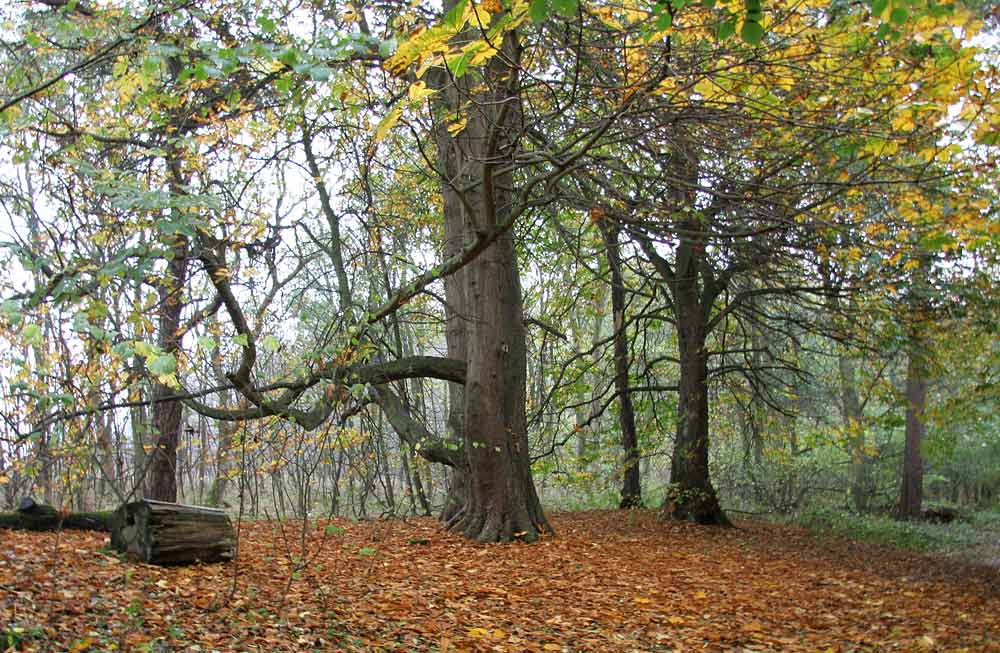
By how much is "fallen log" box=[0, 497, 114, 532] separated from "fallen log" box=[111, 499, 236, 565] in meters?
1.20

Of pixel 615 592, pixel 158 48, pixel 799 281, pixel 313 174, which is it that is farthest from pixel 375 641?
pixel 799 281

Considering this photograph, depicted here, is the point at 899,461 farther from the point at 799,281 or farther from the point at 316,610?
the point at 316,610

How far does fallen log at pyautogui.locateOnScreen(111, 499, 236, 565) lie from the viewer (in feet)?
17.4

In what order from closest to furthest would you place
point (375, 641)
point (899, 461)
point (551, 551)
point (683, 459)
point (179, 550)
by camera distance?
point (375, 641) < point (179, 550) < point (551, 551) < point (683, 459) < point (899, 461)

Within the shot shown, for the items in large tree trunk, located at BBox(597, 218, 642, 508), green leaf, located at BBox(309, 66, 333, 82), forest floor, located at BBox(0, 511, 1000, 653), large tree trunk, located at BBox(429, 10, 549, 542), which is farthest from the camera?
large tree trunk, located at BBox(597, 218, 642, 508)

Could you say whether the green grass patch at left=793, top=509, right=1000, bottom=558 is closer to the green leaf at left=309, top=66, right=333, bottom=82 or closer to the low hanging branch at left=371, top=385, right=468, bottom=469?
the low hanging branch at left=371, top=385, right=468, bottom=469

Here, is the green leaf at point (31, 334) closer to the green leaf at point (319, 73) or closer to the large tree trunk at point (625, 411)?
the green leaf at point (319, 73)

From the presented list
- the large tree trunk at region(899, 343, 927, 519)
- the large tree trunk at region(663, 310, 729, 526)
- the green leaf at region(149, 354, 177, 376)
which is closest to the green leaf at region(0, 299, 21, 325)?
the green leaf at region(149, 354, 177, 376)

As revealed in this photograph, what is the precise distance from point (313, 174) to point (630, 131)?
5.85m

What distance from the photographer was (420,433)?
8.69m

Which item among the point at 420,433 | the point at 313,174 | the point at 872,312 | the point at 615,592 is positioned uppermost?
the point at 313,174

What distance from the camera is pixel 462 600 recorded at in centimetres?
562

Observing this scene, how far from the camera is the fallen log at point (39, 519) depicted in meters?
6.62

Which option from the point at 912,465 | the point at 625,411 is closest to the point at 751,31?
the point at 625,411
